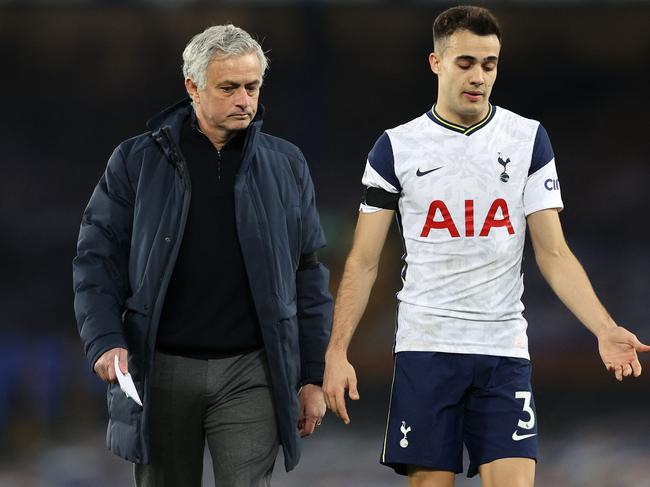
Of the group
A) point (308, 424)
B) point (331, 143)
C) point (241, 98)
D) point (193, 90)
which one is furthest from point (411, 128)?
point (331, 143)

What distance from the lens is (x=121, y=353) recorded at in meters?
3.18

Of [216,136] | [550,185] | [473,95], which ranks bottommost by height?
[550,185]

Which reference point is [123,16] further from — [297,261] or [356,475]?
[297,261]

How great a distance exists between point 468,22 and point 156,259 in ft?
3.34

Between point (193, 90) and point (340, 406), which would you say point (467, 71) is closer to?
point (193, 90)

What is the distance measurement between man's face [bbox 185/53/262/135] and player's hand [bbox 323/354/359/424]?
0.66 m

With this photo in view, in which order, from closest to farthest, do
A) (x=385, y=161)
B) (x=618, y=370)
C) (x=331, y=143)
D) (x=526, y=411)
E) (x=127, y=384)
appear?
(x=127, y=384) → (x=618, y=370) → (x=526, y=411) → (x=385, y=161) → (x=331, y=143)

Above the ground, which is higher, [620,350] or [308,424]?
[620,350]

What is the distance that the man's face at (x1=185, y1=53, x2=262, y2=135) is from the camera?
3.28 metres

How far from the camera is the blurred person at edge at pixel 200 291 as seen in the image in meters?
3.26

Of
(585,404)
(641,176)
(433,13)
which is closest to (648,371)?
(585,404)

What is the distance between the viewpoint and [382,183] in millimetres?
3449

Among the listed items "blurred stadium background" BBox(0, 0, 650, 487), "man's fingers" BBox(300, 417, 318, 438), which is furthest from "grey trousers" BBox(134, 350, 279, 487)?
"blurred stadium background" BBox(0, 0, 650, 487)

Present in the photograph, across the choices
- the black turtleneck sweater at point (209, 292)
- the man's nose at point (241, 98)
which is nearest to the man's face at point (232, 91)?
the man's nose at point (241, 98)
